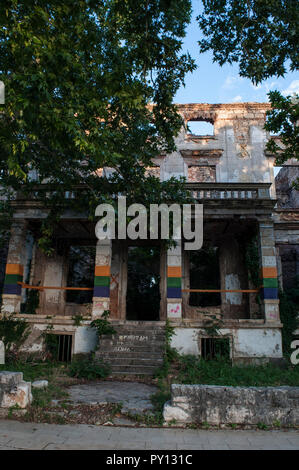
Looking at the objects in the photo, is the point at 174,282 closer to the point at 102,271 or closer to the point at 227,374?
the point at 102,271

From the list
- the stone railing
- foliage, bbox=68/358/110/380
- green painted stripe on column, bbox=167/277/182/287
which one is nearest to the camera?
foliage, bbox=68/358/110/380

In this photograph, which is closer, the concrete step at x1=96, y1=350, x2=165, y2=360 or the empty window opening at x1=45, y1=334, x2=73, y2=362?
the concrete step at x1=96, y1=350, x2=165, y2=360

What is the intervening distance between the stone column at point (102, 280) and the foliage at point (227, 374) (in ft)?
9.99

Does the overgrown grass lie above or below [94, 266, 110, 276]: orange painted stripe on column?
below

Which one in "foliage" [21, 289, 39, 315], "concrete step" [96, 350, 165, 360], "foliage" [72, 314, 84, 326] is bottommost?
"concrete step" [96, 350, 165, 360]

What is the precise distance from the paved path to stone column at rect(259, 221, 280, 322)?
20.8ft

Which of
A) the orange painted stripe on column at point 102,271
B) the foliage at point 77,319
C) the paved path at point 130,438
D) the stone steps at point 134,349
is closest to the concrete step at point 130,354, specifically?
the stone steps at point 134,349

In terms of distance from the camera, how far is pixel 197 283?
56.6 feet

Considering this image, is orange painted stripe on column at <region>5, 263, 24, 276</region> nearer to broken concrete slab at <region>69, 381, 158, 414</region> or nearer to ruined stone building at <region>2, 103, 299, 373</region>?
ruined stone building at <region>2, 103, 299, 373</region>

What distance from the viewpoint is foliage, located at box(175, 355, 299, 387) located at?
7672 millimetres

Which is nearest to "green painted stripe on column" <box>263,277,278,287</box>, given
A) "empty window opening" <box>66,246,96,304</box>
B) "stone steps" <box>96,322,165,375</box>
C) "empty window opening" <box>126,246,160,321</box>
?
"stone steps" <box>96,322,165,375</box>

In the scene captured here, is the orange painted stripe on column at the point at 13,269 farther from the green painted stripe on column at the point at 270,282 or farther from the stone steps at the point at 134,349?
the green painted stripe on column at the point at 270,282

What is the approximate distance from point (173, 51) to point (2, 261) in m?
12.0

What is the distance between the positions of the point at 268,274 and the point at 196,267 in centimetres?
655
